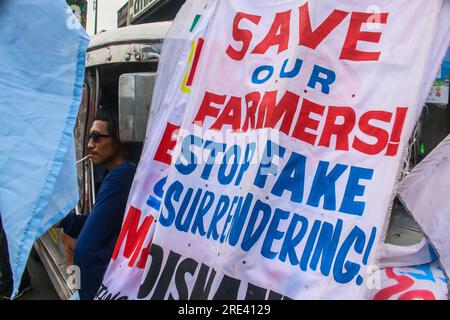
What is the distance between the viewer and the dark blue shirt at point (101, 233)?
2.30m

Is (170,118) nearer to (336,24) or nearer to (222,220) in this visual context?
(222,220)

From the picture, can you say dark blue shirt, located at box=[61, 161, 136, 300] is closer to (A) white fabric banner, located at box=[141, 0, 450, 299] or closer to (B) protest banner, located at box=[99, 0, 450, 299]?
(B) protest banner, located at box=[99, 0, 450, 299]

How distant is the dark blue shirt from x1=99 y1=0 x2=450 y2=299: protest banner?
1.27ft

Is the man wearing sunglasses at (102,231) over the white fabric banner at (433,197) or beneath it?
beneath

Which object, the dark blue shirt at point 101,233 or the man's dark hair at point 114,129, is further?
the man's dark hair at point 114,129

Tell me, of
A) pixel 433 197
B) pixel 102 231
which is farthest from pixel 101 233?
pixel 433 197

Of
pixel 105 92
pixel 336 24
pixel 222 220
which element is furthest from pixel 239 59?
pixel 105 92

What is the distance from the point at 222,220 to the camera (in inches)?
69.1

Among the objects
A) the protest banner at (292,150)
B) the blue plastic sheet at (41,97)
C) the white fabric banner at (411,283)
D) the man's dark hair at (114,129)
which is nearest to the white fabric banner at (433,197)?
the white fabric banner at (411,283)

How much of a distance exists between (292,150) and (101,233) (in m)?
1.14

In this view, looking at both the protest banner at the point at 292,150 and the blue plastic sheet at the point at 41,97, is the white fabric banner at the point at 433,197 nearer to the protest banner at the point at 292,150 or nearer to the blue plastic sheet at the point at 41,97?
the protest banner at the point at 292,150

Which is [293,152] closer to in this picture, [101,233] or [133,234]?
[133,234]

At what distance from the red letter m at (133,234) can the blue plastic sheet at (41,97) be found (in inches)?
13.9
